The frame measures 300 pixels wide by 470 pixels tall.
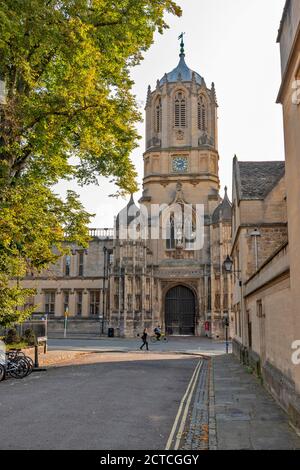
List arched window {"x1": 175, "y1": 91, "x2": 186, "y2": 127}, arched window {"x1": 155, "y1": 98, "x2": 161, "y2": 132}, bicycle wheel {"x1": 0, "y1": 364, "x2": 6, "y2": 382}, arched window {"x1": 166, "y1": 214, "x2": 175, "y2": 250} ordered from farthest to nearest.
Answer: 1. arched window {"x1": 155, "y1": 98, "x2": 161, "y2": 132}
2. arched window {"x1": 175, "y1": 91, "x2": 186, "y2": 127}
3. arched window {"x1": 166, "y1": 214, "x2": 175, "y2": 250}
4. bicycle wheel {"x1": 0, "y1": 364, "x2": 6, "y2": 382}

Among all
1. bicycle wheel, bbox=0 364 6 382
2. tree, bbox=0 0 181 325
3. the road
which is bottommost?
the road

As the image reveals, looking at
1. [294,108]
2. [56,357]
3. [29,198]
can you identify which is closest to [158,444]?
[294,108]

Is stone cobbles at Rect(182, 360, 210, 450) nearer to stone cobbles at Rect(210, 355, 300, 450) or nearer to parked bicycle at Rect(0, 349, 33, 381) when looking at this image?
stone cobbles at Rect(210, 355, 300, 450)

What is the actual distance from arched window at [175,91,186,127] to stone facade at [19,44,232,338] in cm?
11

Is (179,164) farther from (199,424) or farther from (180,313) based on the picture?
(199,424)

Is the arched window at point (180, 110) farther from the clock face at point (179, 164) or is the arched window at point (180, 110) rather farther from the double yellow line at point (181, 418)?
the double yellow line at point (181, 418)

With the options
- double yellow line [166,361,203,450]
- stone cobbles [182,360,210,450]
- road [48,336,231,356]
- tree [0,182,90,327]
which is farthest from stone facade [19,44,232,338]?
stone cobbles [182,360,210,450]

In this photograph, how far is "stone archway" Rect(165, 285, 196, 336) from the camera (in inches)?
1802

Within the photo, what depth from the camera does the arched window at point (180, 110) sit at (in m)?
50.9

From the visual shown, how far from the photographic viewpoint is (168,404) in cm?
1080

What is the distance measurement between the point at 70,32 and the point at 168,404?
32.0 ft

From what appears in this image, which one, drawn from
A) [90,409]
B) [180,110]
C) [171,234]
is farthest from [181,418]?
[180,110]

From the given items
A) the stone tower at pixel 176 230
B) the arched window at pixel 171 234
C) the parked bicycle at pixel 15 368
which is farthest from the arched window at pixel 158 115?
Answer: the parked bicycle at pixel 15 368

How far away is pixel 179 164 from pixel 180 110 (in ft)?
21.5
